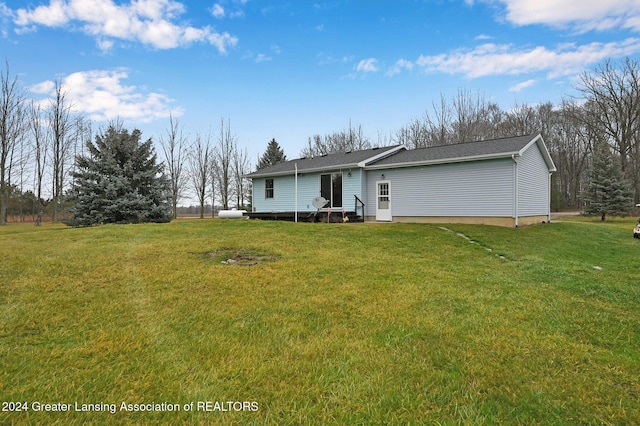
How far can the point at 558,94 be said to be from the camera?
104ft

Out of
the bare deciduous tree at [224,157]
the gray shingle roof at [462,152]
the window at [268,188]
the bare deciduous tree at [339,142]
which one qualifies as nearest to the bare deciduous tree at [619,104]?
the bare deciduous tree at [339,142]

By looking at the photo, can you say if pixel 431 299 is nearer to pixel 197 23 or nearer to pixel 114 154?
pixel 197 23

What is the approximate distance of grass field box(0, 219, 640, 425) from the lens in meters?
2.05

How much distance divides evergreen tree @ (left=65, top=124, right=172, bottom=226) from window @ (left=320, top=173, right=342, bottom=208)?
23.8 feet

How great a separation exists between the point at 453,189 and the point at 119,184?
13816 millimetres

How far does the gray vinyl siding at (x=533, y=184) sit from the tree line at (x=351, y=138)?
10977 millimetres

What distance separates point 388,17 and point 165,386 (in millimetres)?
14897

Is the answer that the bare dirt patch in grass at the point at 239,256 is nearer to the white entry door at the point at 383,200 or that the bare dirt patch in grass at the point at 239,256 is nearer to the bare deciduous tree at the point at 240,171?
the white entry door at the point at 383,200

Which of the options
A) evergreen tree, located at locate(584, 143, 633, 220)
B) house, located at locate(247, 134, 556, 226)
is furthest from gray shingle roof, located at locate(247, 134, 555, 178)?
evergreen tree, located at locate(584, 143, 633, 220)

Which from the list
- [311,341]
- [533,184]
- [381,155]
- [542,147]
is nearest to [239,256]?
[311,341]

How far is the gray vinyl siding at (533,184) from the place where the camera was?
12.9 m

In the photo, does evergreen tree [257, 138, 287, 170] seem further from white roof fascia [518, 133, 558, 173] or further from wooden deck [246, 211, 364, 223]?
white roof fascia [518, 133, 558, 173]

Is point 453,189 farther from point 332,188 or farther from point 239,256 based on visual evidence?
point 239,256

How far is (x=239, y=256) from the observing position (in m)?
6.55
